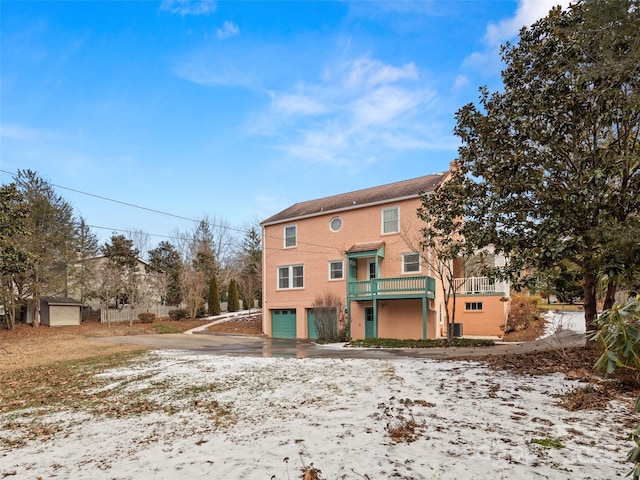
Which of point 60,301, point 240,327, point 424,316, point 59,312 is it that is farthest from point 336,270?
point 59,312

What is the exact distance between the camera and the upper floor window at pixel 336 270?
73.3 feet

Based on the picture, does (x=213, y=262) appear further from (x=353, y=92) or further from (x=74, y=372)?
(x=74, y=372)

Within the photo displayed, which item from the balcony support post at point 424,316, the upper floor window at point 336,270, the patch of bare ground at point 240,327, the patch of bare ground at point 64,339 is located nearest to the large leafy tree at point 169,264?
the patch of bare ground at point 64,339

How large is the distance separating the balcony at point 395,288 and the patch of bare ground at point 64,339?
10823 millimetres

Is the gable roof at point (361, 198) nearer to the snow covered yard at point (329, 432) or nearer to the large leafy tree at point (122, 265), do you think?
the large leafy tree at point (122, 265)

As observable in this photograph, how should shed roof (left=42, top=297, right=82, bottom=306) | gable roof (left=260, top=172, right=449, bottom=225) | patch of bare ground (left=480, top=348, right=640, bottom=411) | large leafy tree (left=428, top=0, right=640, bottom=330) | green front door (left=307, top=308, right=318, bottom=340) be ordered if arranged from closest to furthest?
1. patch of bare ground (left=480, top=348, right=640, bottom=411)
2. large leafy tree (left=428, top=0, right=640, bottom=330)
3. gable roof (left=260, top=172, right=449, bottom=225)
4. green front door (left=307, top=308, right=318, bottom=340)
5. shed roof (left=42, top=297, right=82, bottom=306)

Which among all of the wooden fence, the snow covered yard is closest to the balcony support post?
the snow covered yard

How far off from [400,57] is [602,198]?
8.89m

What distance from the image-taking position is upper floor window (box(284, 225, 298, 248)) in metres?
24.6

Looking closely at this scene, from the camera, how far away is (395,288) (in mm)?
19562

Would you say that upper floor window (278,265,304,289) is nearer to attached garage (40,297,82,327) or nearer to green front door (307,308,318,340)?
green front door (307,308,318,340)

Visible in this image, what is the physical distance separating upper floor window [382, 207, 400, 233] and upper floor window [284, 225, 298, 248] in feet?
20.0

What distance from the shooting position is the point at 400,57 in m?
13.3

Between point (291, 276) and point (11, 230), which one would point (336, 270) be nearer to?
point (291, 276)
